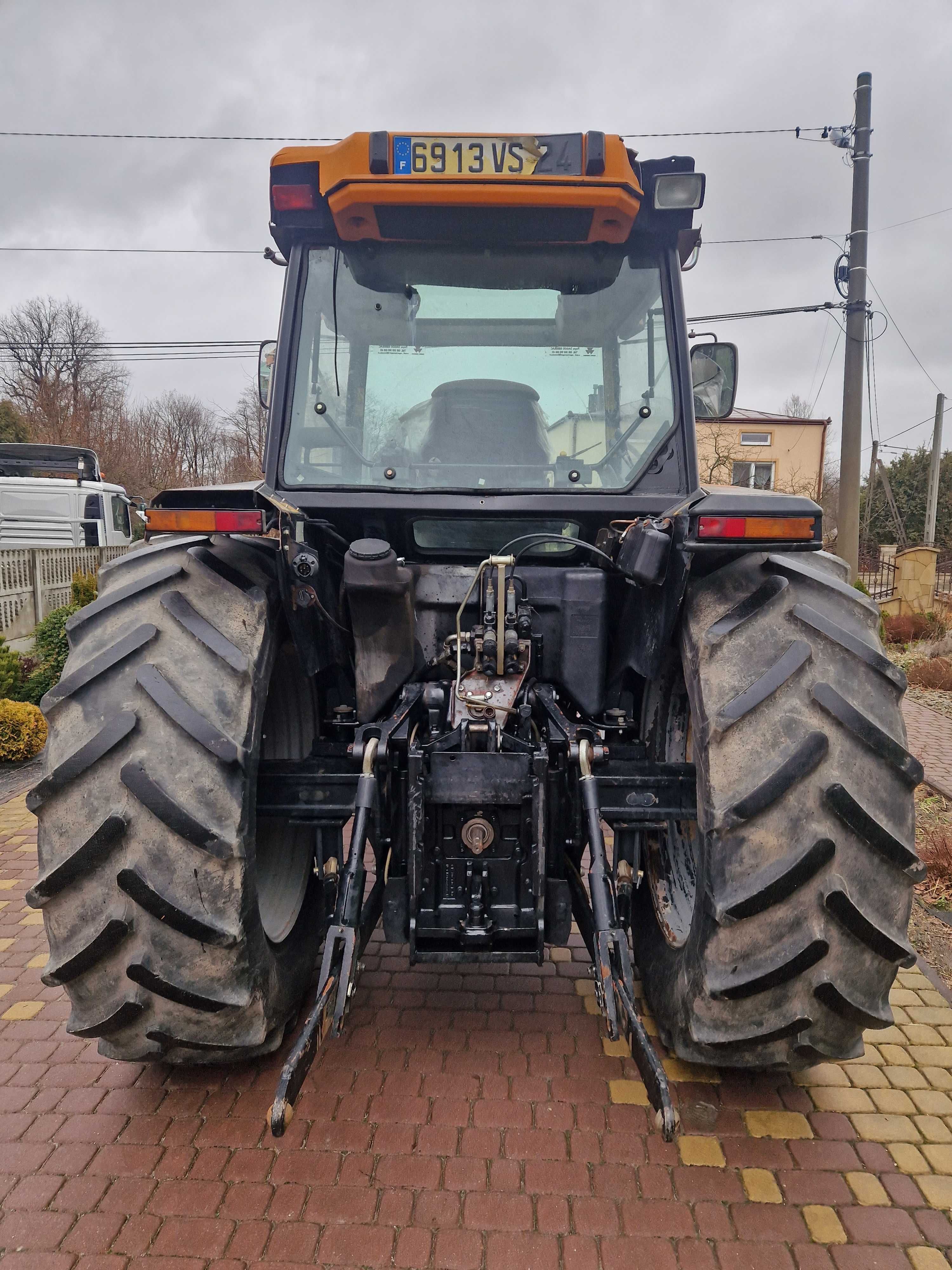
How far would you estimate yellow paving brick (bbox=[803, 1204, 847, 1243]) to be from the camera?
1.95 metres

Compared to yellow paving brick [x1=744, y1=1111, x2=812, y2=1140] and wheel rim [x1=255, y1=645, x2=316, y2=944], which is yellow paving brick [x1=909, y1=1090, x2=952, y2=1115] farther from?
wheel rim [x1=255, y1=645, x2=316, y2=944]

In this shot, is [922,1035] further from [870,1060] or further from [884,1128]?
[884,1128]

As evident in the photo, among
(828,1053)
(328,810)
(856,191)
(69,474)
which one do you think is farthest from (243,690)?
(69,474)

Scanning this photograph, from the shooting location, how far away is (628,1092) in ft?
8.05

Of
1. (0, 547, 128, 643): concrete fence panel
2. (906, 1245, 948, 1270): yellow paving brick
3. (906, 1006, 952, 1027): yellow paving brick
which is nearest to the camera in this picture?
(906, 1245, 948, 1270): yellow paving brick

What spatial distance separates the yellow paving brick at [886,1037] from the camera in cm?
275

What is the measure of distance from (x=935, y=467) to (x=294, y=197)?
2810 centimetres

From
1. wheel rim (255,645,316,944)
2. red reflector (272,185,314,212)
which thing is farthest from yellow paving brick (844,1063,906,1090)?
red reflector (272,185,314,212)

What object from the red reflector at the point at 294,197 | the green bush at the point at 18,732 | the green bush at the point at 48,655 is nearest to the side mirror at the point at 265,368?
the red reflector at the point at 294,197

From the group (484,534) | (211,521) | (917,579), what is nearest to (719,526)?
(484,534)

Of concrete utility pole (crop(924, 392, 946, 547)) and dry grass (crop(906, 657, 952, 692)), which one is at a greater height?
concrete utility pole (crop(924, 392, 946, 547))

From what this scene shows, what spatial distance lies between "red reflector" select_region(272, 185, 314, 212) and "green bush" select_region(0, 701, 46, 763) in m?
5.23

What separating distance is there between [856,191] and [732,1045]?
37.6ft

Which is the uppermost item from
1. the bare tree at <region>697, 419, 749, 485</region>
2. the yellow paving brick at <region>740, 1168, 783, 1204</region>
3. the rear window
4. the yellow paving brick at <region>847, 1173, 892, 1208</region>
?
the bare tree at <region>697, 419, 749, 485</region>
